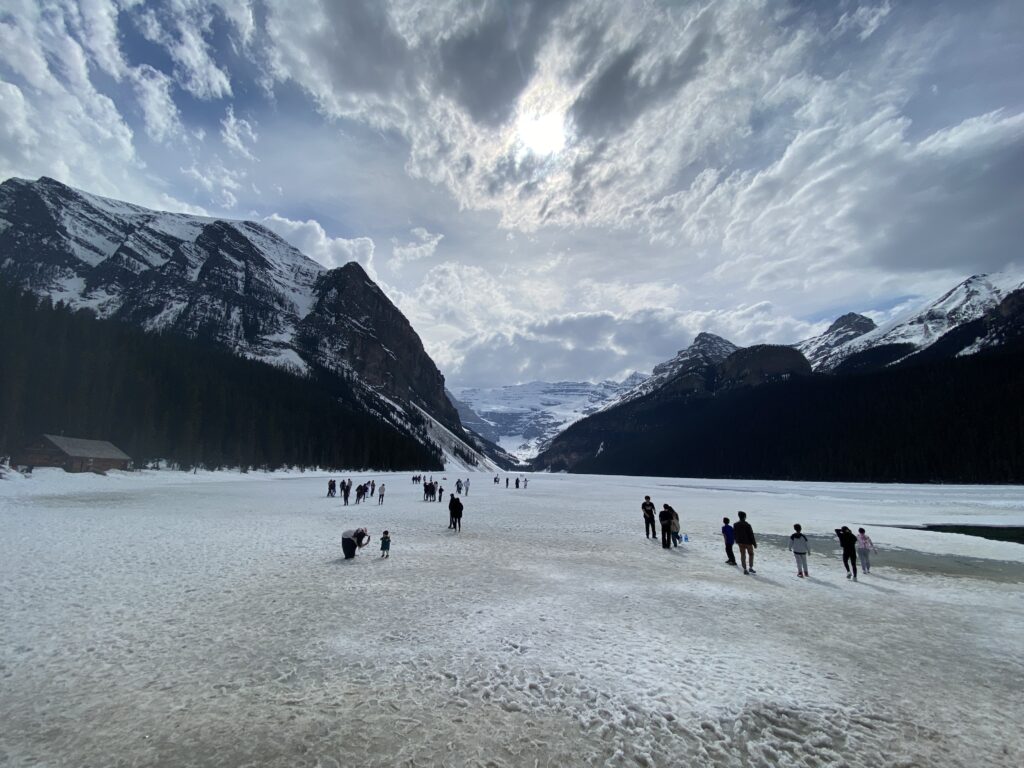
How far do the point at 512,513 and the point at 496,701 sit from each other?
30.5 meters

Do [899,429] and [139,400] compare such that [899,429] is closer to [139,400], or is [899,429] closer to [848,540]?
[848,540]

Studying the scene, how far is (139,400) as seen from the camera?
74.4 meters

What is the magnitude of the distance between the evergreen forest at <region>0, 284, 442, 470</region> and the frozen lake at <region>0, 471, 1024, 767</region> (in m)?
60.6

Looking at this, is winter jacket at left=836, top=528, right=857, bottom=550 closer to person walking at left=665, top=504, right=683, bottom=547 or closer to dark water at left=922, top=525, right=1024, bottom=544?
person walking at left=665, top=504, right=683, bottom=547

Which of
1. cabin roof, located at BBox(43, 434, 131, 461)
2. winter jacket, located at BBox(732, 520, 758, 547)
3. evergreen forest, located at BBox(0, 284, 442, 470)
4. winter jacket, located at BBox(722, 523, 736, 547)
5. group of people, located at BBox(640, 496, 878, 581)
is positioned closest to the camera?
group of people, located at BBox(640, 496, 878, 581)

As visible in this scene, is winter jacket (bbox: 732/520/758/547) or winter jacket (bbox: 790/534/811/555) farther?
winter jacket (bbox: 732/520/758/547)

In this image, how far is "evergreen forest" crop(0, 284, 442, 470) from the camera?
202ft

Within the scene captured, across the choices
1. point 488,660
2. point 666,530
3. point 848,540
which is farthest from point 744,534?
point 488,660

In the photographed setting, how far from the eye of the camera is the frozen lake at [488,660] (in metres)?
6.16

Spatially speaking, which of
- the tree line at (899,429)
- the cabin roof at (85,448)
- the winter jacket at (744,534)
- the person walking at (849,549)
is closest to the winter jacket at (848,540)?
the person walking at (849,549)

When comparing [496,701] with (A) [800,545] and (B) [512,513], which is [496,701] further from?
(B) [512,513]

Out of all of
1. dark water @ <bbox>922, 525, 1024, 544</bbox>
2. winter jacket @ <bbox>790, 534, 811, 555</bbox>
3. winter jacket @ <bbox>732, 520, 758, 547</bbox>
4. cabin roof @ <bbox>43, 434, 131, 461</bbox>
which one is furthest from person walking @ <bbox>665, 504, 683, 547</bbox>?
cabin roof @ <bbox>43, 434, 131, 461</bbox>

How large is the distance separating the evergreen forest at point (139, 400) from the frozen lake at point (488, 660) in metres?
60.6

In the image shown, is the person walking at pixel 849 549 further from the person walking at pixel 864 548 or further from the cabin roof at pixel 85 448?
the cabin roof at pixel 85 448
